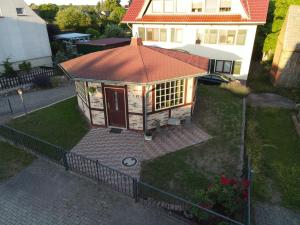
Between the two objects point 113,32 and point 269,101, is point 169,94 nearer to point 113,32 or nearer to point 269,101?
point 269,101

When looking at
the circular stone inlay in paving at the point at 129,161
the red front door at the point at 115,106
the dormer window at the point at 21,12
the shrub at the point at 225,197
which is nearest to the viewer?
the shrub at the point at 225,197

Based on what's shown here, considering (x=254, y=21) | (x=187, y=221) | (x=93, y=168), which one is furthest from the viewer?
(x=254, y=21)

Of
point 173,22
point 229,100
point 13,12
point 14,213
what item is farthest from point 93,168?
point 13,12

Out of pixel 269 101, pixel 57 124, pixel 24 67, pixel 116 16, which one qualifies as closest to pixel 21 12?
pixel 24 67

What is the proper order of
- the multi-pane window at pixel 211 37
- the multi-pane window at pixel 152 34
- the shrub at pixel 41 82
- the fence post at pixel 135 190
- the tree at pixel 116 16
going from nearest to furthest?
1. the fence post at pixel 135 190
2. the shrub at pixel 41 82
3. the multi-pane window at pixel 211 37
4. the multi-pane window at pixel 152 34
5. the tree at pixel 116 16

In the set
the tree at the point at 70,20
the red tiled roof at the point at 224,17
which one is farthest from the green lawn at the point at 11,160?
the tree at the point at 70,20

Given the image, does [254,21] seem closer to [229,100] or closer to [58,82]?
[229,100]

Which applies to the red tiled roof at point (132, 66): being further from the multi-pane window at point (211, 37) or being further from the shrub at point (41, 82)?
the multi-pane window at point (211, 37)
